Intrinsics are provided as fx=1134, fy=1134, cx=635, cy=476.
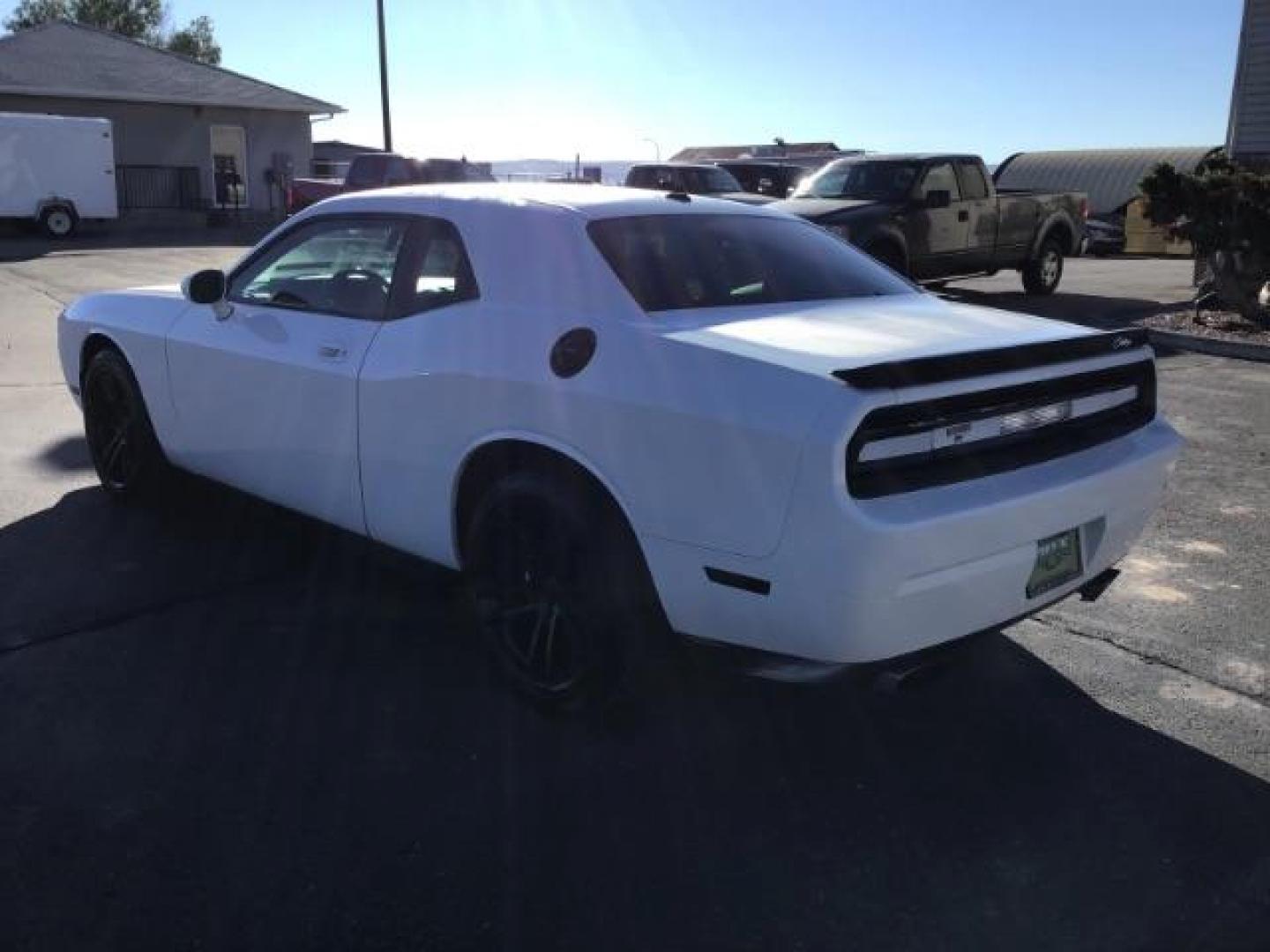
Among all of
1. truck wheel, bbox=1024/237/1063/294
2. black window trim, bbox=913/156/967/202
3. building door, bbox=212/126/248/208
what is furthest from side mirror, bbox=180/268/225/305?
building door, bbox=212/126/248/208

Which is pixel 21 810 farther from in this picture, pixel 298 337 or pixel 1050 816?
pixel 1050 816

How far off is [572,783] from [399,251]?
193 cm

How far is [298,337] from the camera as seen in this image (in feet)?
13.7

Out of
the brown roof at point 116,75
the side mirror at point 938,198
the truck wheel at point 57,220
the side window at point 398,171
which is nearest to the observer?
the side mirror at point 938,198

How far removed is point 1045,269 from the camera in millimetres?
14742

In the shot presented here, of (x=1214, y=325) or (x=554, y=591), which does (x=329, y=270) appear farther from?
(x=1214, y=325)

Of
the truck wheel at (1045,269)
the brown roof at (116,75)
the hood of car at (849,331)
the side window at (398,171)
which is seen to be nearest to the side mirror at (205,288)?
the hood of car at (849,331)

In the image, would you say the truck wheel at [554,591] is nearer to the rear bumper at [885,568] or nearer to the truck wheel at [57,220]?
the rear bumper at [885,568]

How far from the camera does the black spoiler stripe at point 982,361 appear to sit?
2.78 meters

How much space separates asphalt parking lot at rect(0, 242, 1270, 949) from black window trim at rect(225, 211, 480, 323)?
3.72 feet

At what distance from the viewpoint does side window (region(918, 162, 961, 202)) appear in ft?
41.1

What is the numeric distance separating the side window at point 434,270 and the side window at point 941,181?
9.58 meters

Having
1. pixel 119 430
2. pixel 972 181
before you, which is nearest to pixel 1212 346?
pixel 972 181

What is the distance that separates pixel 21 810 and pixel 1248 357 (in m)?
10.2
